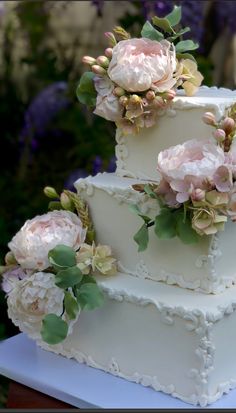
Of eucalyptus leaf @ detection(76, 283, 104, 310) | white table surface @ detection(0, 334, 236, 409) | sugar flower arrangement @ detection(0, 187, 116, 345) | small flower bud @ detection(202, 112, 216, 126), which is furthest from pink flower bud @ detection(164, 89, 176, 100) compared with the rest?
white table surface @ detection(0, 334, 236, 409)

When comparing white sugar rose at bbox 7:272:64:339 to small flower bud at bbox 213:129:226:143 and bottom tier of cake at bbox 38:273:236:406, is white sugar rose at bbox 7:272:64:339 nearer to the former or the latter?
bottom tier of cake at bbox 38:273:236:406

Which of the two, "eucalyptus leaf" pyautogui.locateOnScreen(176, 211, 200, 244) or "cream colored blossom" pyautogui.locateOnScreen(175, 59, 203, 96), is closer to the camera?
"eucalyptus leaf" pyautogui.locateOnScreen(176, 211, 200, 244)

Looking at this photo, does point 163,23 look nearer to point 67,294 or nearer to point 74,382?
point 67,294

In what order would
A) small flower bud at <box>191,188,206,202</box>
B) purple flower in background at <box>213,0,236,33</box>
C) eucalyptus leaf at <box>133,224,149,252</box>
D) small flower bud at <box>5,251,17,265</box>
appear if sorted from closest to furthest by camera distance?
1. small flower bud at <box>191,188,206,202</box>
2. eucalyptus leaf at <box>133,224,149,252</box>
3. small flower bud at <box>5,251,17,265</box>
4. purple flower in background at <box>213,0,236,33</box>

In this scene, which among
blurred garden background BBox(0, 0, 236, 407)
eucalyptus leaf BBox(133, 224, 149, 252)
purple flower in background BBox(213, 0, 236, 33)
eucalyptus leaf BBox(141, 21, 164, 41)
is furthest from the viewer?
purple flower in background BBox(213, 0, 236, 33)

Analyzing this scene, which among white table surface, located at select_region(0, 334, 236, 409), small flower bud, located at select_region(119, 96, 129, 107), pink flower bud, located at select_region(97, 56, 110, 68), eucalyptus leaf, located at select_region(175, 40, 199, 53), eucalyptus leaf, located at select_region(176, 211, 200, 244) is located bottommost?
white table surface, located at select_region(0, 334, 236, 409)

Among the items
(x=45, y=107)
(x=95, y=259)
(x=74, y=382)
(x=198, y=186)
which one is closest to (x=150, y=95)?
(x=198, y=186)

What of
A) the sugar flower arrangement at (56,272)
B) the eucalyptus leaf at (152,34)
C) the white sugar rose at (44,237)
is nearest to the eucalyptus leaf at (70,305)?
the sugar flower arrangement at (56,272)
